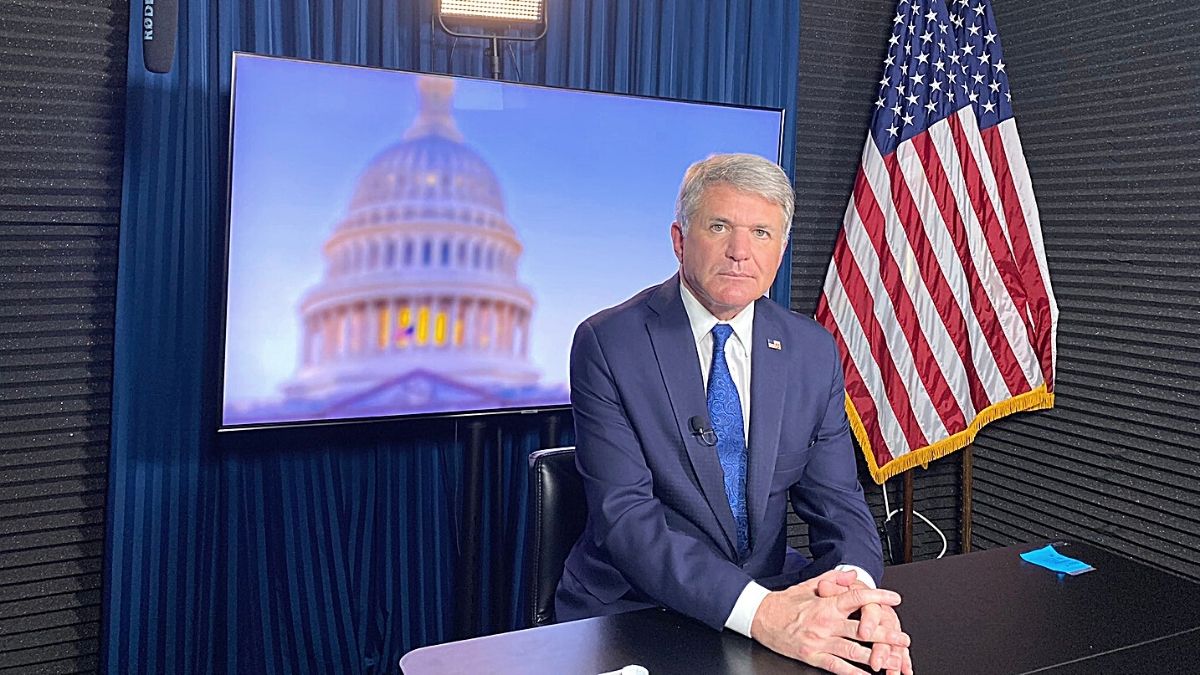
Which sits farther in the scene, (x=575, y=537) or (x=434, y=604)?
(x=434, y=604)

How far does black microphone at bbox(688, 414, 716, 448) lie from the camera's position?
186 centimetres

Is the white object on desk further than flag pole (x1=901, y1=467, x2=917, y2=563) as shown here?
No

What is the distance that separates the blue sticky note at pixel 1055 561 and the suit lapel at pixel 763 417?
1.49ft

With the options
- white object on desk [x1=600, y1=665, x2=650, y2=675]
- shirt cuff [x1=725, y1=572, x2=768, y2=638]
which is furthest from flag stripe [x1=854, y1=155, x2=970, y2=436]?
white object on desk [x1=600, y1=665, x2=650, y2=675]

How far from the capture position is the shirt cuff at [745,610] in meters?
1.46

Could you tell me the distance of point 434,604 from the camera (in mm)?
3082

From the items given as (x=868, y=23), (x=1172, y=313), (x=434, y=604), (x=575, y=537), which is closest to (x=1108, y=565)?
(x=575, y=537)

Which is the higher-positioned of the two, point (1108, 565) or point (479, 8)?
point (479, 8)

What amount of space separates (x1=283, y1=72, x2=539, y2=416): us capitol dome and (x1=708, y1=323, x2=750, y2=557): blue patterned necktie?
1.02m

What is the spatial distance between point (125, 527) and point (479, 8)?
162 centimetres

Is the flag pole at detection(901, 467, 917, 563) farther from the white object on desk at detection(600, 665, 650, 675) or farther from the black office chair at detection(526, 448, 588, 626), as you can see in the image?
the white object on desk at detection(600, 665, 650, 675)

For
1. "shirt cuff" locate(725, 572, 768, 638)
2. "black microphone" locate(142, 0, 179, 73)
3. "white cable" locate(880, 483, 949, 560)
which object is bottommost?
"white cable" locate(880, 483, 949, 560)

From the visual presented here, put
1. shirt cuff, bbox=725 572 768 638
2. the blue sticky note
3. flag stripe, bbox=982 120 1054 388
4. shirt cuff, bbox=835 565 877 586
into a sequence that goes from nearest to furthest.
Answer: shirt cuff, bbox=725 572 768 638 → shirt cuff, bbox=835 565 877 586 → the blue sticky note → flag stripe, bbox=982 120 1054 388

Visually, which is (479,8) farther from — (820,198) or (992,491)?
(992,491)
